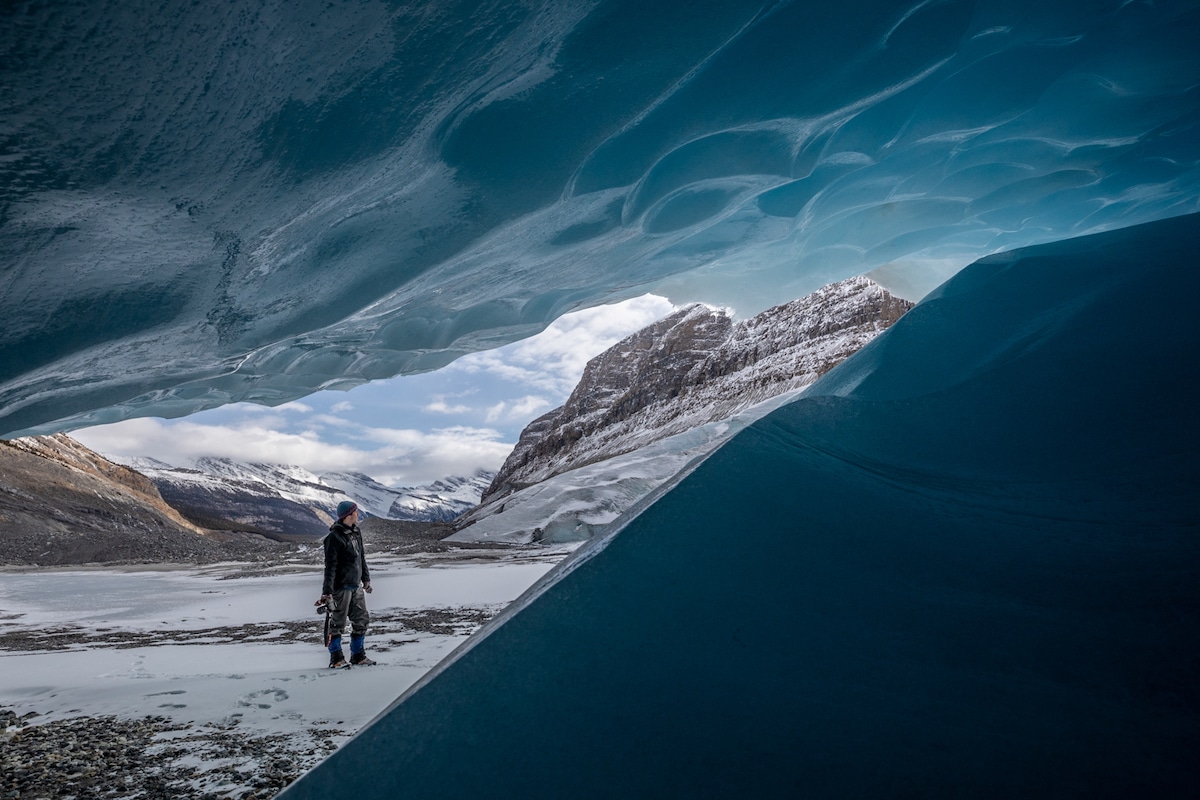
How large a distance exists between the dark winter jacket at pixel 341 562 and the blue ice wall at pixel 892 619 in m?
2.57

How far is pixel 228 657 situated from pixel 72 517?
38.4m

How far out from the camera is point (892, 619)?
5.68ft

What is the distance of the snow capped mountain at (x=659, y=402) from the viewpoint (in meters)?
20.0

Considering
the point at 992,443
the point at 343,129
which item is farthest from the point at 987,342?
the point at 343,129

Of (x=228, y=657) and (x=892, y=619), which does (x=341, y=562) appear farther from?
(x=892, y=619)

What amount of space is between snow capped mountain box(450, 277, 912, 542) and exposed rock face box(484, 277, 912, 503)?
152 millimetres

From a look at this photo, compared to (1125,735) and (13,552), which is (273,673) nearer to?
(1125,735)

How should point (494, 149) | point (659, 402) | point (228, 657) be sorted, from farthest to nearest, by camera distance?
point (659, 402) → point (228, 657) → point (494, 149)

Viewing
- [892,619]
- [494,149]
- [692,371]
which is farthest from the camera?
[692,371]

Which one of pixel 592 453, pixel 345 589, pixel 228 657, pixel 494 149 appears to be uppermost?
pixel 494 149

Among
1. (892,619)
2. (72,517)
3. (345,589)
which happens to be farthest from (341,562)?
(72,517)

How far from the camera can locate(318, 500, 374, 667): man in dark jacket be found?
4.07 meters

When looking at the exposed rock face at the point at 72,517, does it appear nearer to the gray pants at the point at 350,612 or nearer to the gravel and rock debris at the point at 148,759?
the gray pants at the point at 350,612

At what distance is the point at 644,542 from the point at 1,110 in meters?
3.43
